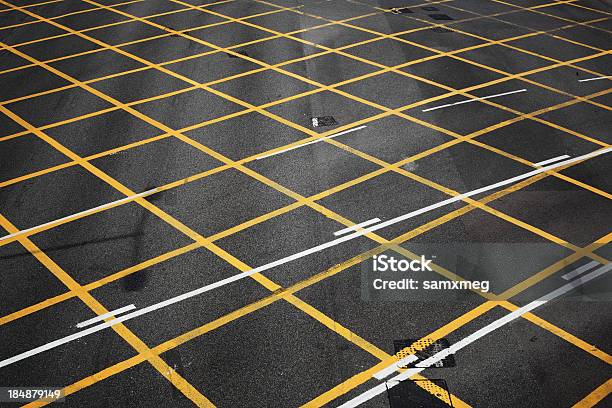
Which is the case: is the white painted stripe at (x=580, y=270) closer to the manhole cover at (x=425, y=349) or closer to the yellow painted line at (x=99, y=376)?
the manhole cover at (x=425, y=349)

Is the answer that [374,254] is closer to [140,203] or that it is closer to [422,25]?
A: [140,203]

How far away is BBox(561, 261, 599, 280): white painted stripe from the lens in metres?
9.65

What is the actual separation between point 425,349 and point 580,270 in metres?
3.07

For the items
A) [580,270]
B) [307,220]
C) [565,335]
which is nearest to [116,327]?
[307,220]

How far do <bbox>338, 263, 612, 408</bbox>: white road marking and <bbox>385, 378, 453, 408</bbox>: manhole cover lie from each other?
0.26 ft

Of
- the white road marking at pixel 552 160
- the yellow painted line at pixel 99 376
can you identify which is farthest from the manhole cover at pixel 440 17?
the yellow painted line at pixel 99 376

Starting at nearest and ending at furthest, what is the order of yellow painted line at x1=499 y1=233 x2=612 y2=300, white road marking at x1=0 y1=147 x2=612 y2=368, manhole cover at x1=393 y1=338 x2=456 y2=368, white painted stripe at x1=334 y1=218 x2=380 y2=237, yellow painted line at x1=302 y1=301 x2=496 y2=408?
yellow painted line at x1=302 y1=301 x2=496 y2=408
manhole cover at x1=393 y1=338 x2=456 y2=368
white road marking at x1=0 y1=147 x2=612 y2=368
yellow painted line at x1=499 y1=233 x2=612 y2=300
white painted stripe at x1=334 y1=218 x2=380 y2=237

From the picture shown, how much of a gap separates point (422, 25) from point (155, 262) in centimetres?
1279

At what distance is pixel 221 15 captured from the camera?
20.9 m

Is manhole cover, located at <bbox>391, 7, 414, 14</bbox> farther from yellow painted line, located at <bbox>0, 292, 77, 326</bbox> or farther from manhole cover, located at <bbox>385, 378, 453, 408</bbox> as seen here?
manhole cover, located at <bbox>385, 378, 453, 408</bbox>

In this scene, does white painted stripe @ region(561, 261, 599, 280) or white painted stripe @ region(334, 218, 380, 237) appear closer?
white painted stripe @ region(561, 261, 599, 280)

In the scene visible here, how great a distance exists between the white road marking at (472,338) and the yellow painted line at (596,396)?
4.67ft

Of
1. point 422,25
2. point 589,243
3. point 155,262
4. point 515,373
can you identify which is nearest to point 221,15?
point 422,25

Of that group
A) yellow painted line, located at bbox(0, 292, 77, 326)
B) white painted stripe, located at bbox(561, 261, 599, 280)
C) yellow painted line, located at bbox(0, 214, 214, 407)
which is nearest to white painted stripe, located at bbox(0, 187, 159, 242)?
yellow painted line, located at bbox(0, 214, 214, 407)
